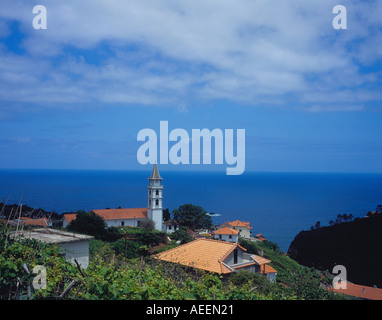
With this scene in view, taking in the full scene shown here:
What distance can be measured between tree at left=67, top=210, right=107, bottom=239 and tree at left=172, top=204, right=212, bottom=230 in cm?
1295

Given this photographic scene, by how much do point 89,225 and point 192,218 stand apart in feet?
48.2

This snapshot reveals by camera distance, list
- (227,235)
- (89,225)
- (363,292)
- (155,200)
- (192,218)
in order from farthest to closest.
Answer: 1. (192,218)
2. (155,200)
3. (227,235)
4. (89,225)
5. (363,292)

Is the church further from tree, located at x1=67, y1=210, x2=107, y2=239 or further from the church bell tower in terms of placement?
tree, located at x1=67, y1=210, x2=107, y2=239

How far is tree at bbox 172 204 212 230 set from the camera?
38625 millimetres

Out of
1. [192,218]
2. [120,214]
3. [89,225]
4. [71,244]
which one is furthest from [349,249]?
[71,244]

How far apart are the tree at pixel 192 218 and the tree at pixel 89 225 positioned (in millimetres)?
12953

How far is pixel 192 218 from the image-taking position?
38562 mm

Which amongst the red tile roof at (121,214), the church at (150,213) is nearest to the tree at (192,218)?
the church at (150,213)

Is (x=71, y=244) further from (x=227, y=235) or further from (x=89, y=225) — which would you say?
(x=227, y=235)

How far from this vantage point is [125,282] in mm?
4012

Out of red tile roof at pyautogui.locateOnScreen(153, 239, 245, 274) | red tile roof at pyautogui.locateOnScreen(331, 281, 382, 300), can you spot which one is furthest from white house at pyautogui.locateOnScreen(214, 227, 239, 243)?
red tile roof at pyautogui.locateOnScreen(153, 239, 245, 274)

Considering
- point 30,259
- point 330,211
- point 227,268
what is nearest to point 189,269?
point 227,268
